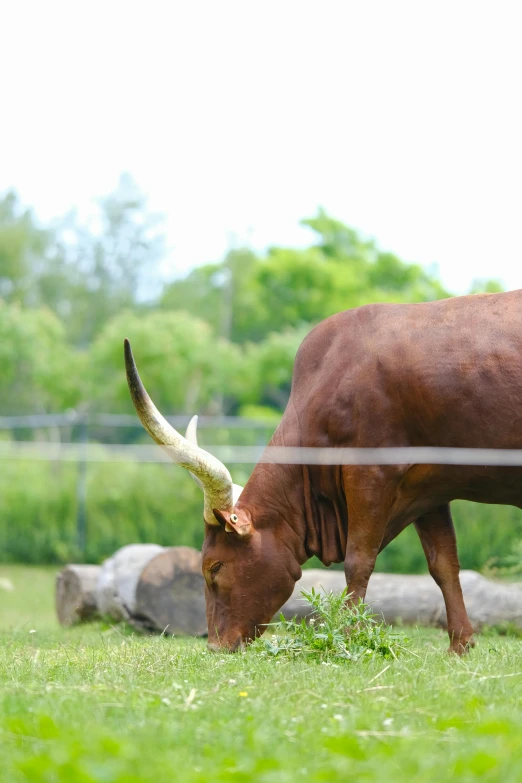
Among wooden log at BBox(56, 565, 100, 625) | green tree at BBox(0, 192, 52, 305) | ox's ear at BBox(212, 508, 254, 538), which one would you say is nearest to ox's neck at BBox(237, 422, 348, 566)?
ox's ear at BBox(212, 508, 254, 538)

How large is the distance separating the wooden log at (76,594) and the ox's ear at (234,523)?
3772 mm

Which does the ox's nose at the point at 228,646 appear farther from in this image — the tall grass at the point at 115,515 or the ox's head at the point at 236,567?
the tall grass at the point at 115,515

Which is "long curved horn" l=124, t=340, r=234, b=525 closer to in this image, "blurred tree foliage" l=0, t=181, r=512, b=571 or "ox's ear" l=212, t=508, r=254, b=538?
"ox's ear" l=212, t=508, r=254, b=538

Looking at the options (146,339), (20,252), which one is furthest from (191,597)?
(20,252)

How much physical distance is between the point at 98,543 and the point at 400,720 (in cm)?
1336

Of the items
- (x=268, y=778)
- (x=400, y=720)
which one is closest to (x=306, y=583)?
(x=400, y=720)

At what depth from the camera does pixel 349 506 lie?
20.2 ft

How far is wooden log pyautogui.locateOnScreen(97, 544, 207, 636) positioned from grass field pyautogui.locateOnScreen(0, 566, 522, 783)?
3.77 meters

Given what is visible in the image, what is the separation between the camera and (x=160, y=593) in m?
9.42

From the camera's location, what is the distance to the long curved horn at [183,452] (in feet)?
19.2

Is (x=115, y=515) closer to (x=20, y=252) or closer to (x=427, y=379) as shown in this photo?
(x=427, y=379)

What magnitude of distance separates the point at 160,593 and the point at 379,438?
12.9 feet

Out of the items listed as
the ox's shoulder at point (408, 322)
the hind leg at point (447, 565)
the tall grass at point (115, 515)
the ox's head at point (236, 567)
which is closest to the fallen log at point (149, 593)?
the ox's head at point (236, 567)

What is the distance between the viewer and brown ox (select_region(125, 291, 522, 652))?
5949mm
